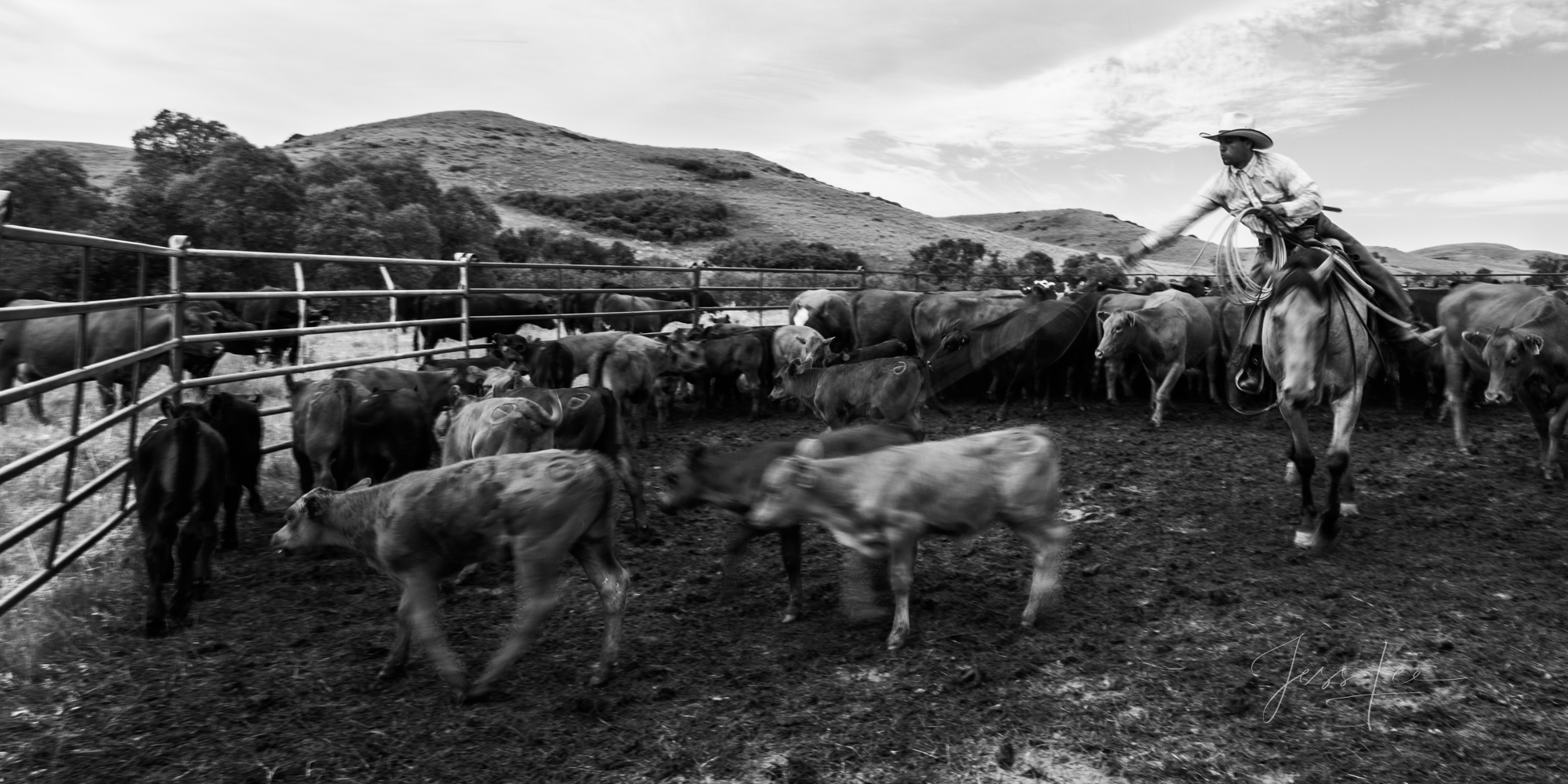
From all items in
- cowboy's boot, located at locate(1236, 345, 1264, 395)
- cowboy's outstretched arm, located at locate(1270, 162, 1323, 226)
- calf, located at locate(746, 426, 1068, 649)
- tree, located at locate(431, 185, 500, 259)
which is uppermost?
tree, located at locate(431, 185, 500, 259)

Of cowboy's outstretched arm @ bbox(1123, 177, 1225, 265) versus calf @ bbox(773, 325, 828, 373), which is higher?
cowboy's outstretched arm @ bbox(1123, 177, 1225, 265)

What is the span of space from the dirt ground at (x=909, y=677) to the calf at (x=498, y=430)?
0.83 meters

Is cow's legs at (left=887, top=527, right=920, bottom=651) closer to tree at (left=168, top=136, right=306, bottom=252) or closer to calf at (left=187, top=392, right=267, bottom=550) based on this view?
calf at (left=187, top=392, right=267, bottom=550)

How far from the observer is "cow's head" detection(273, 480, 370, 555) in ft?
15.7

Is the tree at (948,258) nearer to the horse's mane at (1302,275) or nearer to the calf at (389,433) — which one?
the horse's mane at (1302,275)

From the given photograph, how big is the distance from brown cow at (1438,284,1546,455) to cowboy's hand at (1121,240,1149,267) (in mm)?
4529

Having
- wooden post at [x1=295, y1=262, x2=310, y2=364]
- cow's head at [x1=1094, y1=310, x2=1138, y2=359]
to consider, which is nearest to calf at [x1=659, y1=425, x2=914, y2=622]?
wooden post at [x1=295, y1=262, x2=310, y2=364]

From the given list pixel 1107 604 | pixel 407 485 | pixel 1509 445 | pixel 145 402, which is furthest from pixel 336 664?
pixel 1509 445

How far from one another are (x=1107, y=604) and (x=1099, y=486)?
289 cm

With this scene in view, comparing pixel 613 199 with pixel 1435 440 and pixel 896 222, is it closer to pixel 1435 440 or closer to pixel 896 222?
pixel 896 222

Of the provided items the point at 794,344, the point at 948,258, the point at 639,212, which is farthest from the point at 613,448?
the point at 639,212

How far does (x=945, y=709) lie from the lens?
4.22 metres

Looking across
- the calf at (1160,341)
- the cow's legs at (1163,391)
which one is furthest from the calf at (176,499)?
the calf at (1160,341)
